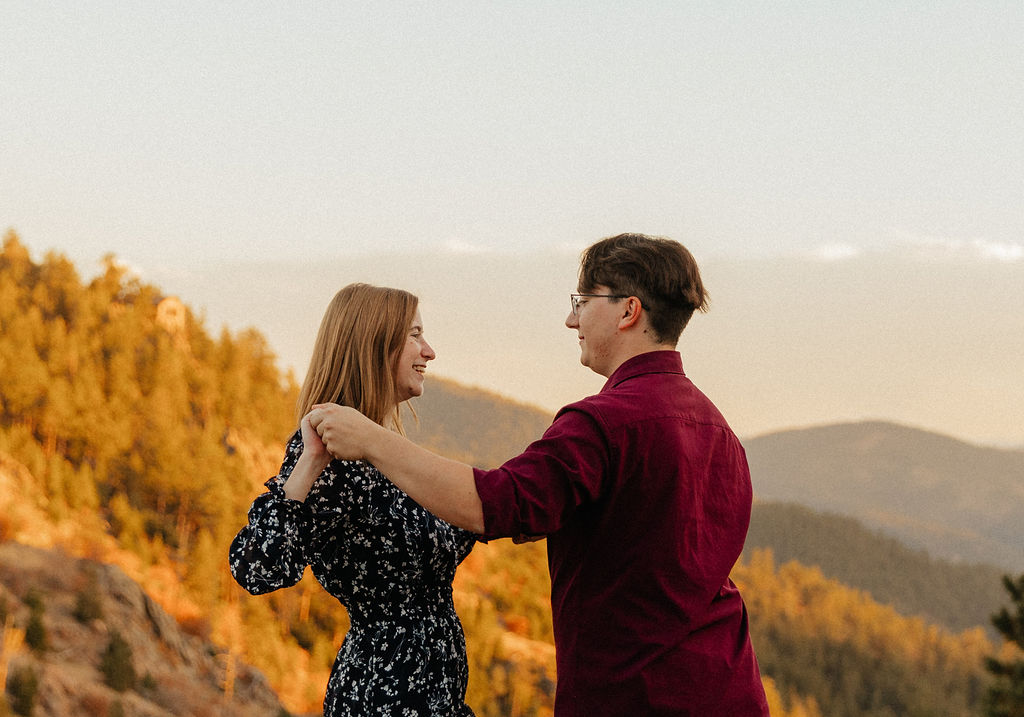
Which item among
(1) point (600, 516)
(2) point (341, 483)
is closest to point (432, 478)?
(1) point (600, 516)

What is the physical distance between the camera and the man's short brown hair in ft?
7.72

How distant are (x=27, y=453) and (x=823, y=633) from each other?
84.1m

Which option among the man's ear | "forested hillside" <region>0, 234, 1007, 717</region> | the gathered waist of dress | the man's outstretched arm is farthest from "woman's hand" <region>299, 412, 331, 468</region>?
"forested hillside" <region>0, 234, 1007, 717</region>

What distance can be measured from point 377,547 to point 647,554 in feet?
3.41

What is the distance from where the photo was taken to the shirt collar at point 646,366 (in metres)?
2.34

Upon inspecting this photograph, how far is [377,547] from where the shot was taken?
2906 millimetres

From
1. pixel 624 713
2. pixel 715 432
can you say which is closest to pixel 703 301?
pixel 715 432

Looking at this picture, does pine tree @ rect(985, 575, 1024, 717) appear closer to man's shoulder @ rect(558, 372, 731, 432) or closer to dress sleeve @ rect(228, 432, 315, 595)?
man's shoulder @ rect(558, 372, 731, 432)

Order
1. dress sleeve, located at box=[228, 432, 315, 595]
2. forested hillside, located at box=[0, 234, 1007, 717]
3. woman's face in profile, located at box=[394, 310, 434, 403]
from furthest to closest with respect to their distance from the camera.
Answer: forested hillside, located at box=[0, 234, 1007, 717] → woman's face in profile, located at box=[394, 310, 434, 403] → dress sleeve, located at box=[228, 432, 315, 595]

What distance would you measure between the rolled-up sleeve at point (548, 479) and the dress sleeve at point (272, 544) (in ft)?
2.70

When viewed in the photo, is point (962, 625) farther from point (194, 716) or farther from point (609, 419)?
point (609, 419)

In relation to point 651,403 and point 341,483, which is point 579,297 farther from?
point 341,483

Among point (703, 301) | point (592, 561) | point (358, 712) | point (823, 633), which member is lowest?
point (823, 633)

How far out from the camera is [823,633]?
334 feet
